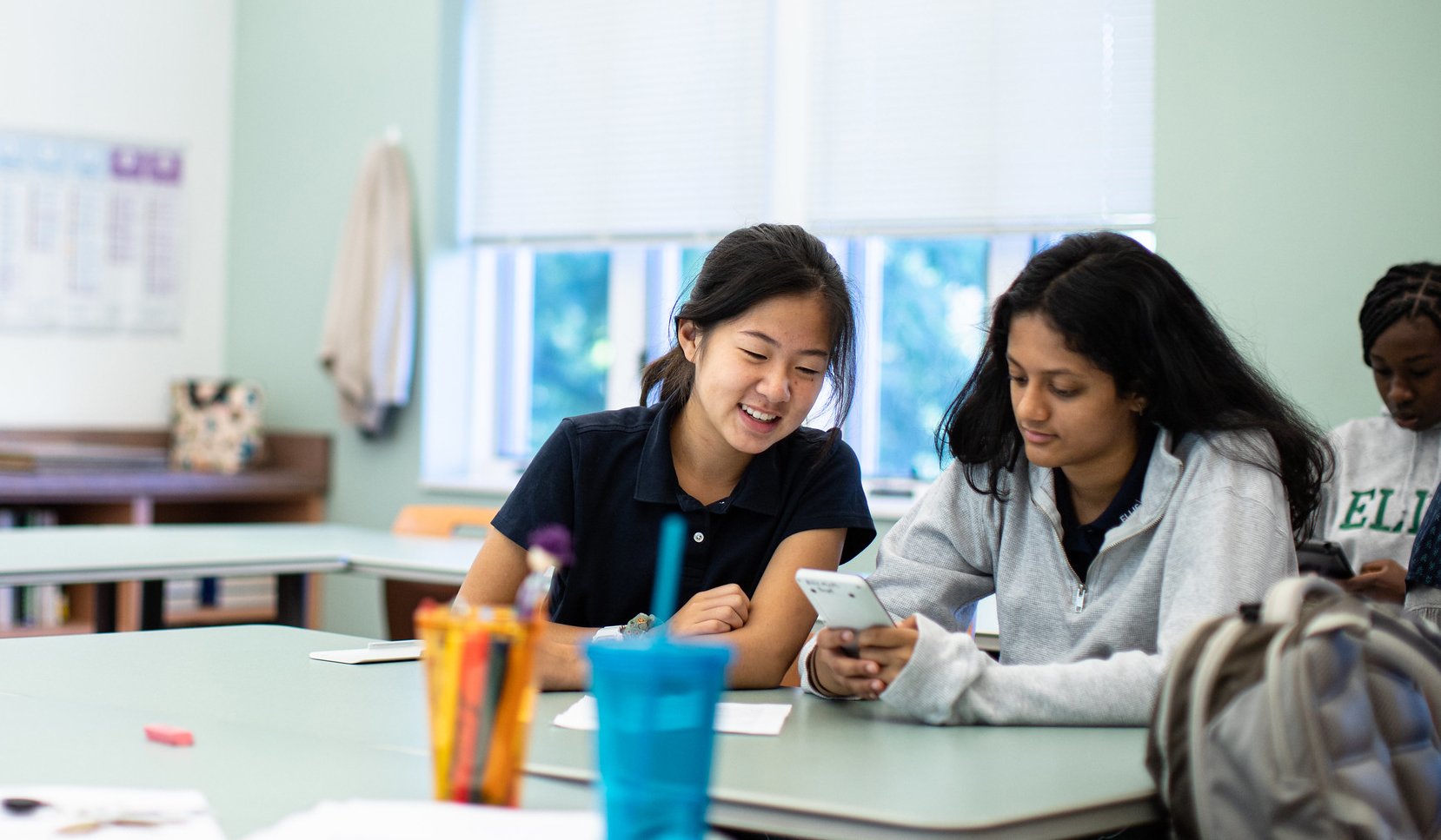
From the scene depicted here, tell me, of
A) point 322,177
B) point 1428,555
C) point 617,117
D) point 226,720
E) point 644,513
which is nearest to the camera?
point 226,720

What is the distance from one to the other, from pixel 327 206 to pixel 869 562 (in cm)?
234

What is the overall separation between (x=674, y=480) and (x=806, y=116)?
2.42m

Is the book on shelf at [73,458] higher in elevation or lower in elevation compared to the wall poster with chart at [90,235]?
lower

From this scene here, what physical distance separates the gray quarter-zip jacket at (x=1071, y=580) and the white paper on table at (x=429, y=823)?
55 cm

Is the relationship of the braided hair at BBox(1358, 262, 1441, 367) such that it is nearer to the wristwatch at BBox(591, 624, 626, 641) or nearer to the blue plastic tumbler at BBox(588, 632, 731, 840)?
the wristwatch at BBox(591, 624, 626, 641)

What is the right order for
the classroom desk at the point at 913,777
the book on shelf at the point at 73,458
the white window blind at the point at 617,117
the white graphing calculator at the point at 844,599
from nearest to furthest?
the classroom desk at the point at 913,777 → the white graphing calculator at the point at 844,599 → the book on shelf at the point at 73,458 → the white window blind at the point at 617,117

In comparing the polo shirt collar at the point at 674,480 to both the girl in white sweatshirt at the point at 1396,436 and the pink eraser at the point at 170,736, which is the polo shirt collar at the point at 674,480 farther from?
the girl in white sweatshirt at the point at 1396,436

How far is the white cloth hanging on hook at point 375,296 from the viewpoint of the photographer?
4473 mm

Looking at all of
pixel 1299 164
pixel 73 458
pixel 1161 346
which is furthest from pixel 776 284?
pixel 73 458

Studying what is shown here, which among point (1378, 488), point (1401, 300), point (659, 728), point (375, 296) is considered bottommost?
point (659, 728)

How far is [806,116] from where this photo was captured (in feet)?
13.1

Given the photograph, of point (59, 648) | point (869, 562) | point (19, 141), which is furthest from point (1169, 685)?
point (19, 141)

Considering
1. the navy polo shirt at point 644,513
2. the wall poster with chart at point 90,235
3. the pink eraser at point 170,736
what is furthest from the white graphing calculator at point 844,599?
the wall poster with chart at point 90,235

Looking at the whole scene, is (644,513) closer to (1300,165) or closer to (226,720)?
(226,720)
